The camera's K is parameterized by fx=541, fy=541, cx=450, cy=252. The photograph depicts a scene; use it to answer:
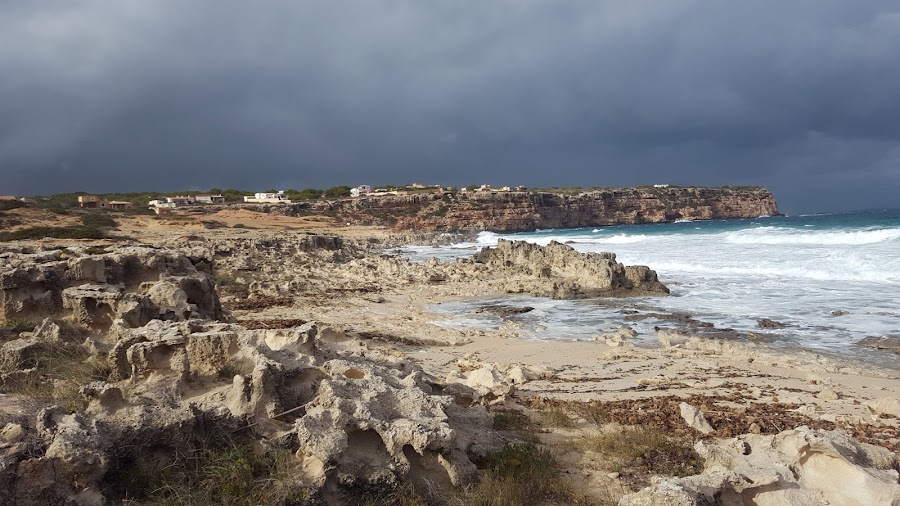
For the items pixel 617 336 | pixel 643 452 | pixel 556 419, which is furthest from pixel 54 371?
pixel 617 336

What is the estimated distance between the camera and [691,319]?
15.2m

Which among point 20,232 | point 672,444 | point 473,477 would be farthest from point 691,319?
point 20,232

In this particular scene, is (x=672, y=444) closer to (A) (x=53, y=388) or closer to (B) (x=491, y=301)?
(A) (x=53, y=388)

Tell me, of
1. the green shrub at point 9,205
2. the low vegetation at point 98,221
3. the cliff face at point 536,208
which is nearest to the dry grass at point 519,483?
the low vegetation at point 98,221

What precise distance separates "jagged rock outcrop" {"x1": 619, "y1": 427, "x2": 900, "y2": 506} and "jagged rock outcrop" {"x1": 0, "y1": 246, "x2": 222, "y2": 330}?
687cm

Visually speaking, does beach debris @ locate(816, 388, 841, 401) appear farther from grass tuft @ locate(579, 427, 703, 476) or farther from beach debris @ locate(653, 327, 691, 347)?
beach debris @ locate(653, 327, 691, 347)

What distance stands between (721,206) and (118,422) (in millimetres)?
117511

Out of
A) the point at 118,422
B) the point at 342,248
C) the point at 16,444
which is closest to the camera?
the point at 16,444

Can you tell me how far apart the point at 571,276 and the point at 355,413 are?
61.6 ft

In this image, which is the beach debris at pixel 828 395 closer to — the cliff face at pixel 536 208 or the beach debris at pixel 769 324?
the beach debris at pixel 769 324

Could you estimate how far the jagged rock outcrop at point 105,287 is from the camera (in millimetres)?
7531

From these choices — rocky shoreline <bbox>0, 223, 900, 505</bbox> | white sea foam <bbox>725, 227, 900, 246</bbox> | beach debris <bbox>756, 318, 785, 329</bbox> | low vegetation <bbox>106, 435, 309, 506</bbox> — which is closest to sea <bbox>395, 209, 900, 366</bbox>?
beach debris <bbox>756, 318, 785, 329</bbox>

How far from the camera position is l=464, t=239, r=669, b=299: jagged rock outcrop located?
20250 millimetres

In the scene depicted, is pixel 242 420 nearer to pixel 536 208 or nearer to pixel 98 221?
pixel 98 221
